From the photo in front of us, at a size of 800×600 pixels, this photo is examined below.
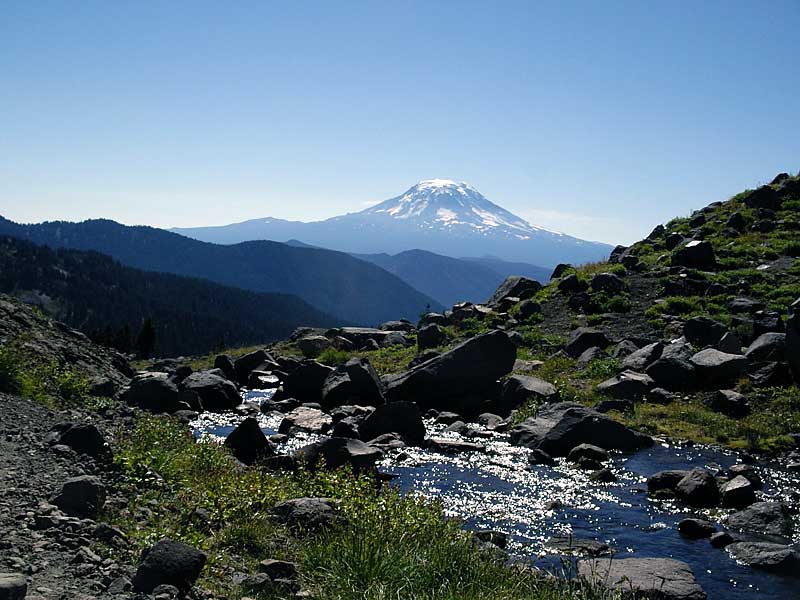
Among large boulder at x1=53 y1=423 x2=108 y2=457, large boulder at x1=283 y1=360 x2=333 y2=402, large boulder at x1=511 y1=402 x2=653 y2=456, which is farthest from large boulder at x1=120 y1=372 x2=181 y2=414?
large boulder at x1=511 y1=402 x2=653 y2=456

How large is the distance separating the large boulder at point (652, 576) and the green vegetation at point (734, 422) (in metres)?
10.8

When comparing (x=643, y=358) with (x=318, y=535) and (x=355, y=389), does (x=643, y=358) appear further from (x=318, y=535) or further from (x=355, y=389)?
(x=318, y=535)

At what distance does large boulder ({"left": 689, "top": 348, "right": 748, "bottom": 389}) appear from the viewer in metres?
25.5

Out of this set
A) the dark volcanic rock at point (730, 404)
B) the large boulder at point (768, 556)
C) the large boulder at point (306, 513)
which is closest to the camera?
the large boulder at point (768, 556)

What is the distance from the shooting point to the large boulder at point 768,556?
1254 centimetres

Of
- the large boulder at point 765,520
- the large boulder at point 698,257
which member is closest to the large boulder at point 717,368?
the large boulder at point 765,520

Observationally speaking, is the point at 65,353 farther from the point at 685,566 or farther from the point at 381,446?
the point at 685,566

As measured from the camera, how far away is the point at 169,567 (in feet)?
Result: 30.9

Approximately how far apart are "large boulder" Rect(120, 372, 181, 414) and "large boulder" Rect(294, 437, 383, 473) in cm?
1215

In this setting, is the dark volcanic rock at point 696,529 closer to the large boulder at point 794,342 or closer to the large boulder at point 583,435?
the large boulder at point 583,435

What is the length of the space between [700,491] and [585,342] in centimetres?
1774

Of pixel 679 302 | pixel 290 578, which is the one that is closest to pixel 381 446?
pixel 290 578

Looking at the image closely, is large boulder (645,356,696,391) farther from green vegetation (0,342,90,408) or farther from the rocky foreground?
green vegetation (0,342,90,408)

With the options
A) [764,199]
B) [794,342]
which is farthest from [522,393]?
[764,199]
